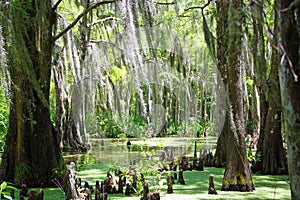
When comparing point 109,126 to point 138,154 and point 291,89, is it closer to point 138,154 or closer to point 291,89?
point 138,154

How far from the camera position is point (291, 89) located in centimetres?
212

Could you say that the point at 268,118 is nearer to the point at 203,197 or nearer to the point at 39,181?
the point at 203,197

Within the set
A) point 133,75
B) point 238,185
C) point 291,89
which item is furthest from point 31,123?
point 291,89

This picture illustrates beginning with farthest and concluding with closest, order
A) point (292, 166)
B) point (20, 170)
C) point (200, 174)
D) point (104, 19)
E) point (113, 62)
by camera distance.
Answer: point (113, 62) < point (104, 19) < point (200, 174) < point (20, 170) < point (292, 166)

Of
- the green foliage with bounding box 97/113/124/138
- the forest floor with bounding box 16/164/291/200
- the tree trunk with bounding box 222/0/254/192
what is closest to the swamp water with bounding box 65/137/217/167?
the forest floor with bounding box 16/164/291/200

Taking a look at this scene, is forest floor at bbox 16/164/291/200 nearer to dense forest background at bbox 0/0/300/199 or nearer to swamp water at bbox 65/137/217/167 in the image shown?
dense forest background at bbox 0/0/300/199

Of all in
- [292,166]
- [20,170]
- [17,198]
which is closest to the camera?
[292,166]

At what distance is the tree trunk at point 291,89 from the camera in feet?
6.93

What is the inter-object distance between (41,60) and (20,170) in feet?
4.94

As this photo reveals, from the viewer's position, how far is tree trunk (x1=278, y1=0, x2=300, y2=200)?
6.93ft

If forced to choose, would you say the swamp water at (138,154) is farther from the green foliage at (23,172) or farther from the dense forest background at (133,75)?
the green foliage at (23,172)

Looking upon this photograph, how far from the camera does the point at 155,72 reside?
1470 cm

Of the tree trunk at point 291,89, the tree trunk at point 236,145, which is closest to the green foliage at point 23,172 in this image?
the tree trunk at point 236,145

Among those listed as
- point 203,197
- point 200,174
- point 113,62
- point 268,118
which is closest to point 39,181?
point 203,197
